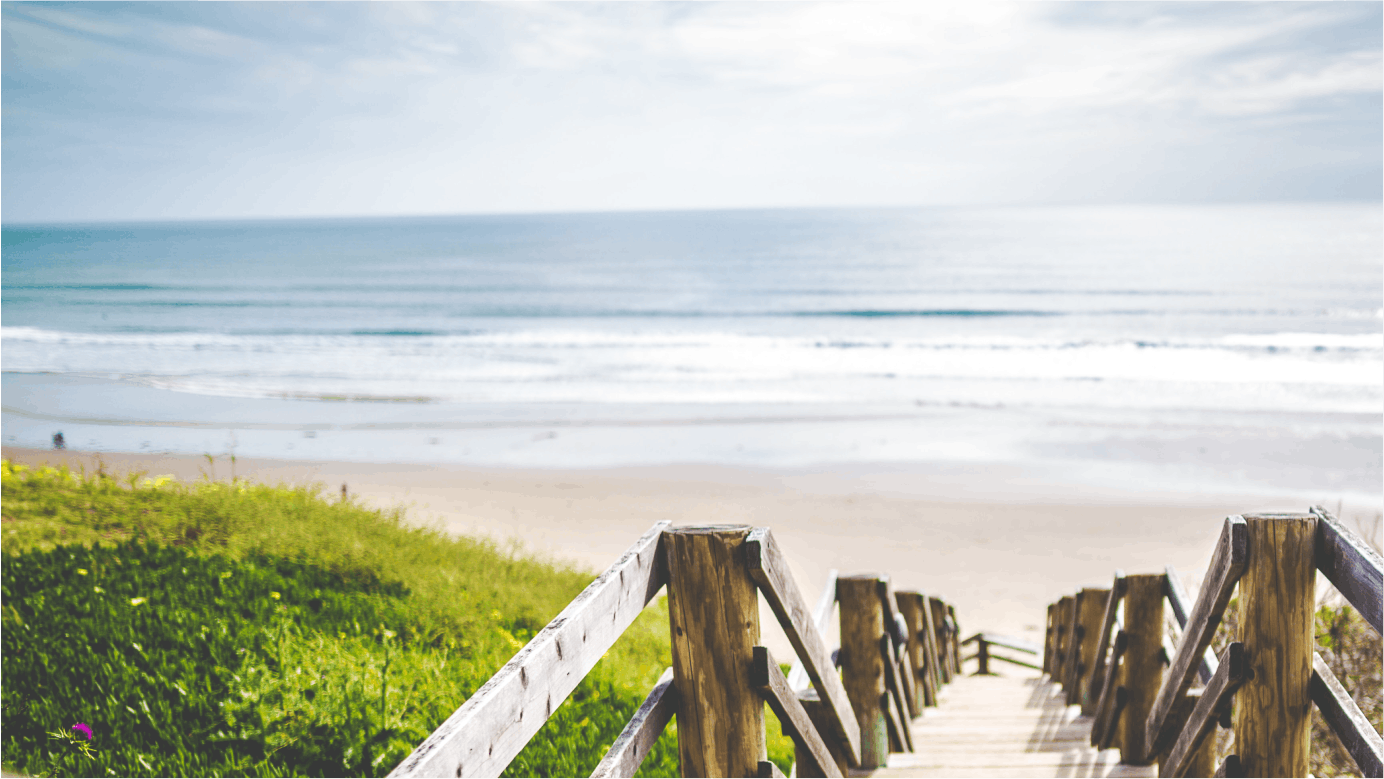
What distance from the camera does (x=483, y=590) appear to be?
6.87m

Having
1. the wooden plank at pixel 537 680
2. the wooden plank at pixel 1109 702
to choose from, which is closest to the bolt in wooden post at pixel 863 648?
the wooden plank at pixel 1109 702

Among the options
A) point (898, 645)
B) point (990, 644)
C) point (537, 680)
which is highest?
point (537, 680)

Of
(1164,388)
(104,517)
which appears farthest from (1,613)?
(1164,388)

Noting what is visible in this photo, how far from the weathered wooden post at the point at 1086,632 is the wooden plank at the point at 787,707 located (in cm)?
313

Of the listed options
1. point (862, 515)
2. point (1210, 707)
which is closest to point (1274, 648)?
point (1210, 707)

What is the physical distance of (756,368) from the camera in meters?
26.5

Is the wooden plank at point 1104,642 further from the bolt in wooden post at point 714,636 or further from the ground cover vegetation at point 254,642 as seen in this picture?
the bolt in wooden post at point 714,636

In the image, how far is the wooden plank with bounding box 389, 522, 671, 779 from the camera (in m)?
1.27

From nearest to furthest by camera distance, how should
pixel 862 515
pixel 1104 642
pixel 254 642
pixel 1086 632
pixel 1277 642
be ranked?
pixel 1277 642 → pixel 254 642 → pixel 1104 642 → pixel 1086 632 → pixel 862 515

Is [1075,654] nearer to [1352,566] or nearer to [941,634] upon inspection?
[941,634]

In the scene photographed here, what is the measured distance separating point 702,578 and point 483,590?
525 cm

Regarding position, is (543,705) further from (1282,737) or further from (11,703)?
(11,703)

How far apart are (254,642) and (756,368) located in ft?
74.4

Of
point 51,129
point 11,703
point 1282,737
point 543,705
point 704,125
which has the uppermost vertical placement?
point 704,125
